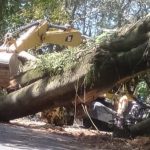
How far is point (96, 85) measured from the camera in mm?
11477

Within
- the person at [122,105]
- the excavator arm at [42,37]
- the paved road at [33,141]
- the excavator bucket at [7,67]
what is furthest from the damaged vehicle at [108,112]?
the paved road at [33,141]

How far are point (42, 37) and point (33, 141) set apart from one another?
204 inches

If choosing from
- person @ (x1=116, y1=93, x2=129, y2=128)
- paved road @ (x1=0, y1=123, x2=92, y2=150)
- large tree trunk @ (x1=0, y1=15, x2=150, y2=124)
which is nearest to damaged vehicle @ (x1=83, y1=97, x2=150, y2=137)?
person @ (x1=116, y1=93, x2=129, y2=128)

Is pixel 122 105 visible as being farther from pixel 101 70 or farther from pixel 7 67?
pixel 101 70

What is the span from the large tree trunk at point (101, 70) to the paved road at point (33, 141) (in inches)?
39.1

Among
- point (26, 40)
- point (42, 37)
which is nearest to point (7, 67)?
point (26, 40)

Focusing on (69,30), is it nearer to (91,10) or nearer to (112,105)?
(112,105)

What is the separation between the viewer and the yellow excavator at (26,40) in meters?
12.7

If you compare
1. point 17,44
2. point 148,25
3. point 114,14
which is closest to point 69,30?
point 17,44

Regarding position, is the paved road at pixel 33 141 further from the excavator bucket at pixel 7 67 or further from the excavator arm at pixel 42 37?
the excavator arm at pixel 42 37

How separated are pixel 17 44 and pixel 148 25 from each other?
149 inches

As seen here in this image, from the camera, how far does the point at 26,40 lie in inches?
546

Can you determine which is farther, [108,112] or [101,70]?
[108,112]

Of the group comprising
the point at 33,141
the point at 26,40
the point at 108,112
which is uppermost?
the point at 26,40
